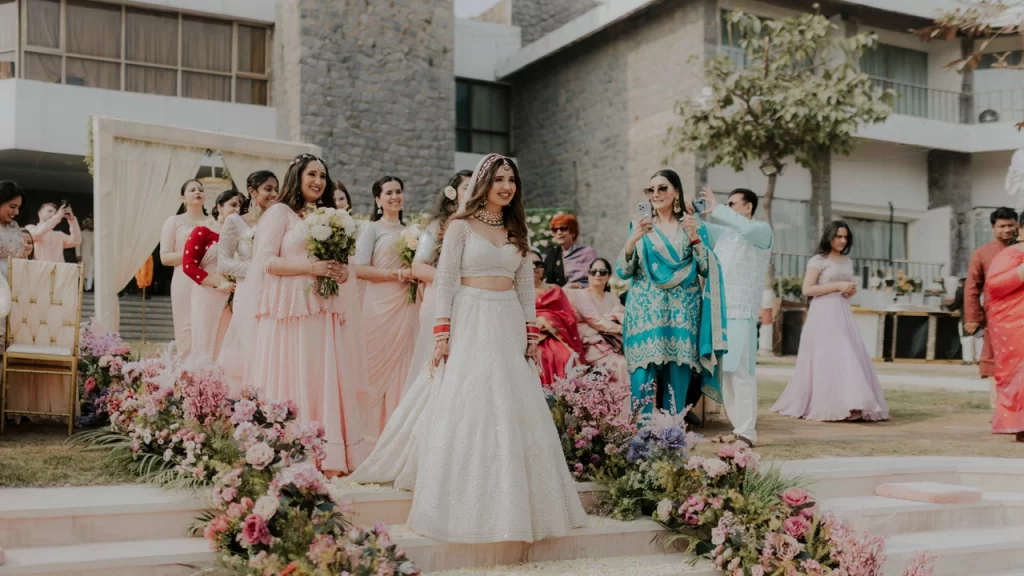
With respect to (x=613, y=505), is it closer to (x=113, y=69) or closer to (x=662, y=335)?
(x=662, y=335)

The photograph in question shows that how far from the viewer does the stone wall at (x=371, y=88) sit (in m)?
17.5

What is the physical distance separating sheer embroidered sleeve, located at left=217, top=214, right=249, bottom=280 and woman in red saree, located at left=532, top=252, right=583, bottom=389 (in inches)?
87.1

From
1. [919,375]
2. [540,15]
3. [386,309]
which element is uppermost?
[540,15]

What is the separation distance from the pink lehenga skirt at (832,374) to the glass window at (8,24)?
14.0m

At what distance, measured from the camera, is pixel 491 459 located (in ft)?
14.5

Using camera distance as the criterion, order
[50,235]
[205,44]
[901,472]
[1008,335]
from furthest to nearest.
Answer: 1. [205,44]
2. [50,235]
3. [1008,335]
4. [901,472]

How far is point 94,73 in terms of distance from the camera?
16.8 m

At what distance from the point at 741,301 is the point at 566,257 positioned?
201cm

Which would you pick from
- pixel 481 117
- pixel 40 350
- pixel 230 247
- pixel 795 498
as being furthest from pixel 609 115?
pixel 795 498

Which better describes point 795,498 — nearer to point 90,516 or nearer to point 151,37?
point 90,516

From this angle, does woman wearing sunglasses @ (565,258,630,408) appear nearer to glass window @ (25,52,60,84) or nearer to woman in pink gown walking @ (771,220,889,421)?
woman in pink gown walking @ (771,220,889,421)

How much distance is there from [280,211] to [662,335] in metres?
2.63

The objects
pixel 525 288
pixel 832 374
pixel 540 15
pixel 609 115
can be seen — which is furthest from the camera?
pixel 540 15

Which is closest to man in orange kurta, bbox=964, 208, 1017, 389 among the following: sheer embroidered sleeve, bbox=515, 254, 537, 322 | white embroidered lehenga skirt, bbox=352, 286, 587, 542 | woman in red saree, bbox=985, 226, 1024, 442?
woman in red saree, bbox=985, 226, 1024, 442
